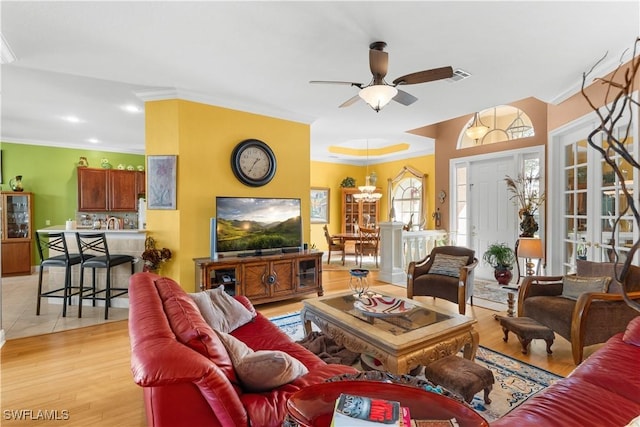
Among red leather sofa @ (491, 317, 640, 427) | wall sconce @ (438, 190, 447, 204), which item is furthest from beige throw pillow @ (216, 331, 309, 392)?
wall sconce @ (438, 190, 447, 204)

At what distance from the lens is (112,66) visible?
3143 mm

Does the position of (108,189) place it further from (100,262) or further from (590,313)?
(590,313)

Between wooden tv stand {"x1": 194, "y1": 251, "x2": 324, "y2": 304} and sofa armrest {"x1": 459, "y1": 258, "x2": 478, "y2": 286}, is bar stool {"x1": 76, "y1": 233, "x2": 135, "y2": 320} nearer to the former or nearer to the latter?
wooden tv stand {"x1": 194, "y1": 251, "x2": 324, "y2": 304}

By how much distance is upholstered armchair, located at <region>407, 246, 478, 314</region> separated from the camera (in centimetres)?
363

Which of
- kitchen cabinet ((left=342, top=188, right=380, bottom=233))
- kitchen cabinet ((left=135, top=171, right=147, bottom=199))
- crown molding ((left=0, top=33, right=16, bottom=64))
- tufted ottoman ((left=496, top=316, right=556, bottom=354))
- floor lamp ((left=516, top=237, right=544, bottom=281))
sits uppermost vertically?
crown molding ((left=0, top=33, right=16, bottom=64))

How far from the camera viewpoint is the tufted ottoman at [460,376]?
1805 mm

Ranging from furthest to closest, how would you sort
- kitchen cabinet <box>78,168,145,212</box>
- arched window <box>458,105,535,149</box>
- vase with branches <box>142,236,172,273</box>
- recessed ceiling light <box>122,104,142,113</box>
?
kitchen cabinet <box>78,168,145,212</box>
arched window <box>458,105,535,149</box>
recessed ceiling light <box>122,104,142,113</box>
vase with branches <box>142,236,172,273</box>

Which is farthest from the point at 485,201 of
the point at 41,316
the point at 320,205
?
the point at 41,316

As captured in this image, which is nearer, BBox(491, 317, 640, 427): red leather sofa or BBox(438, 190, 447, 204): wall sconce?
BBox(491, 317, 640, 427): red leather sofa

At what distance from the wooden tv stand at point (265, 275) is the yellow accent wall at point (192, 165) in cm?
28

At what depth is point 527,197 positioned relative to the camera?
4969 mm

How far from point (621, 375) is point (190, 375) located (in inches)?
82.5

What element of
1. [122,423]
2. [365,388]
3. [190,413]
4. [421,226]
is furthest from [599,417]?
[421,226]

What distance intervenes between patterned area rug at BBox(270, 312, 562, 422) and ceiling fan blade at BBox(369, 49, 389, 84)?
2.48 meters
